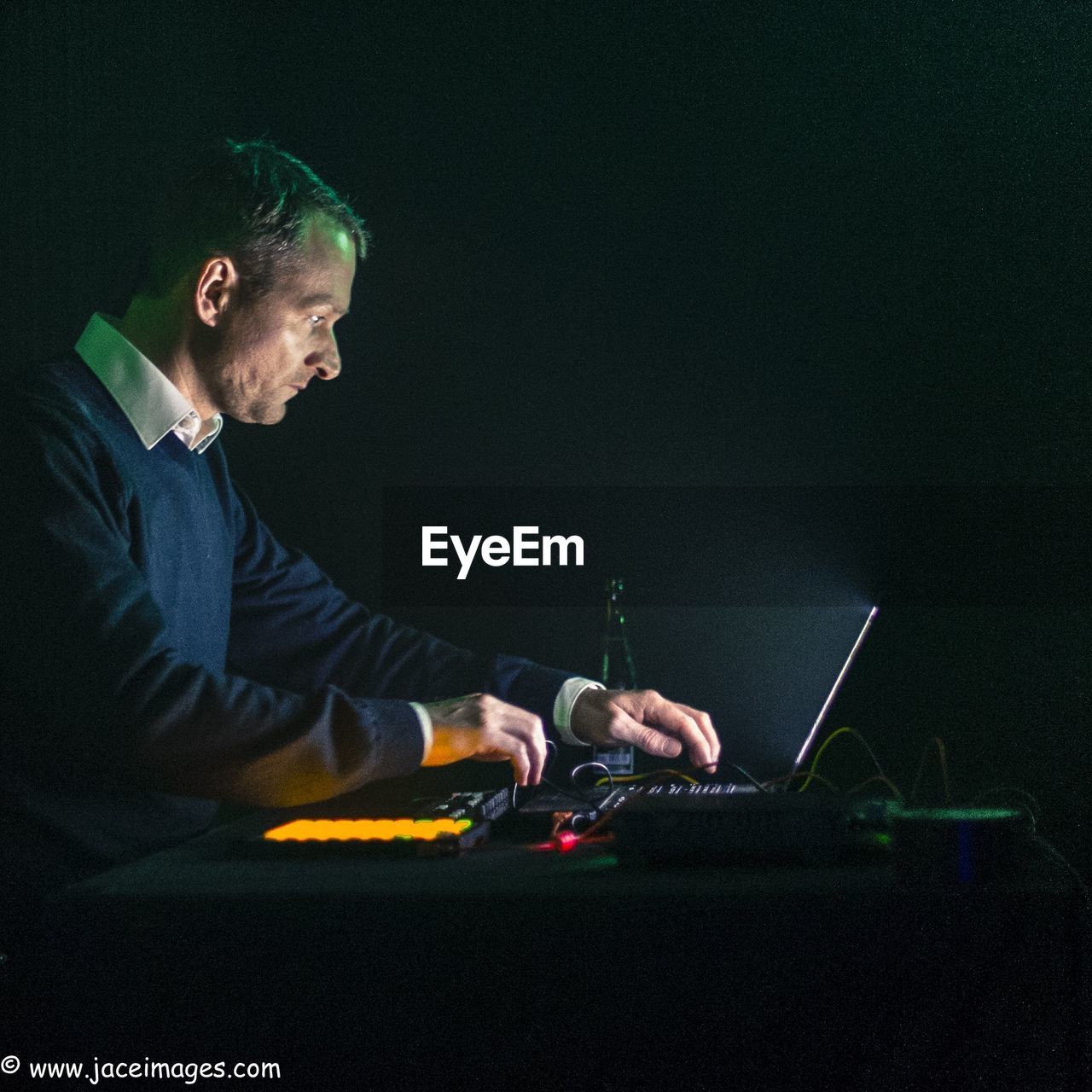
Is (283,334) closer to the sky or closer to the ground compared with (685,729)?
closer to the sky

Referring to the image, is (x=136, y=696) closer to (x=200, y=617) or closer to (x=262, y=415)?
(x=200, y=617)

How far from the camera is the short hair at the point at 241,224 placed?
1646 mm

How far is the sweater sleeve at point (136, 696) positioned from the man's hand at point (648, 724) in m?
0.40

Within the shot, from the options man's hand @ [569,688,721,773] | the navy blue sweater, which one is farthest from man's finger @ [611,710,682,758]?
the navy blue sweater

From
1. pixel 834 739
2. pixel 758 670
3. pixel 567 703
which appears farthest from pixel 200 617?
pixel 834 739

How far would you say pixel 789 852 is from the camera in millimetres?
900

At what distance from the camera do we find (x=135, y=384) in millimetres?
1525

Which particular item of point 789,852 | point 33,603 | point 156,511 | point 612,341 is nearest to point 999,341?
point 612,341

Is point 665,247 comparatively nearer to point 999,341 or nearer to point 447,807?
point 999,341

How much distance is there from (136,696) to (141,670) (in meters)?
0.03

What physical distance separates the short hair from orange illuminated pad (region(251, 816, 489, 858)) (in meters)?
0.94

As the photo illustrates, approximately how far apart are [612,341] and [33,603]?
43.7 inches

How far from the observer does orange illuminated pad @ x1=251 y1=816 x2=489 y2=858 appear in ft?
3.18

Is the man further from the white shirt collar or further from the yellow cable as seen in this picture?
the yellow cable
